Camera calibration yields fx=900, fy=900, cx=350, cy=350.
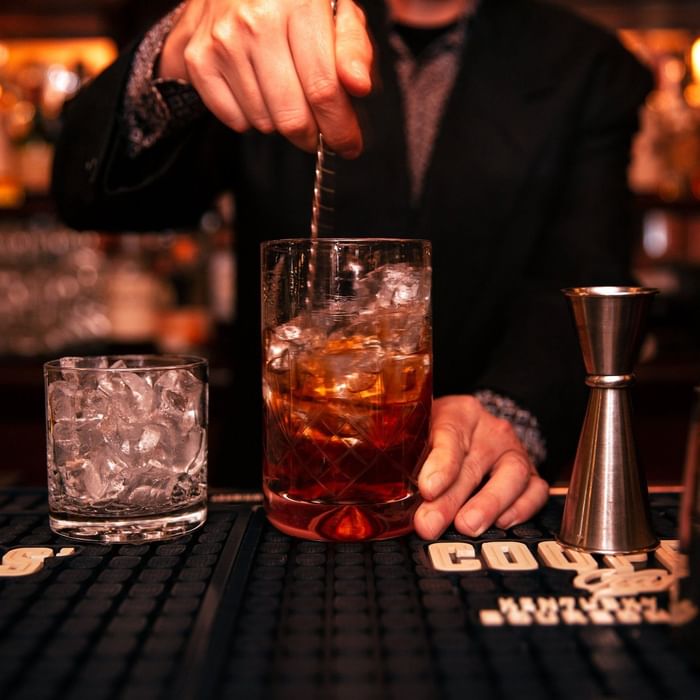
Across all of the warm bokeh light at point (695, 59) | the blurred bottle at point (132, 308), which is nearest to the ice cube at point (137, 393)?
the blurred bottle at point (132, 308)

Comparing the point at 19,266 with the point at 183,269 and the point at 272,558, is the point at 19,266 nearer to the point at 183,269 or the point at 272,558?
the point at 183,269

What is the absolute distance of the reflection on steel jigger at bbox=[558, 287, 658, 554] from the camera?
77 centimetres

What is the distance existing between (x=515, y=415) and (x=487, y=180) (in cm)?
61

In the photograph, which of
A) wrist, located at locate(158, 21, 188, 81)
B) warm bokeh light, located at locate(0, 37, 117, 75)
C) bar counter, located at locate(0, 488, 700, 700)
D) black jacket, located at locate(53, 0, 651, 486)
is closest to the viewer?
bar counter, located at locate(0, 488, 700, 700)

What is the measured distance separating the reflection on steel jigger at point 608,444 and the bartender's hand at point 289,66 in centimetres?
29

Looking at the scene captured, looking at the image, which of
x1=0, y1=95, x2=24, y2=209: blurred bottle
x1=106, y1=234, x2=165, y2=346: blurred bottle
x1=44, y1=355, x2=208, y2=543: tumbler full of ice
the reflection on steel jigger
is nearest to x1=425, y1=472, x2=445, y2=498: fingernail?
the reflection on steel jigger

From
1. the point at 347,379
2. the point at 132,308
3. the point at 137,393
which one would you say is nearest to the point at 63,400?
the point at 137,393

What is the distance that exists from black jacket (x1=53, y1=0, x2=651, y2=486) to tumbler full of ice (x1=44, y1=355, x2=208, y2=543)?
74cm

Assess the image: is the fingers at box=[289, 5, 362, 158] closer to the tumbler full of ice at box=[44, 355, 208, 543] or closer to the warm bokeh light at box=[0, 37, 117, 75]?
the tumbler full of ice at box=[44, 355, 208, 543]

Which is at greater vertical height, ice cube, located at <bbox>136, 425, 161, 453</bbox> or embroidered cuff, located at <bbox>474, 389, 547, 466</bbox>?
ice cube, located at <bbox>136, 425, 161, 453</bbox>

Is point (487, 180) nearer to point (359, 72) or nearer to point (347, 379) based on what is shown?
point (359, 72)

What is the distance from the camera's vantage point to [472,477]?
3.01 ft

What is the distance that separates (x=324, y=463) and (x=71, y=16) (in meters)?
2.72

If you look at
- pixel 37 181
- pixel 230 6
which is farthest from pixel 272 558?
pixel 37 181
